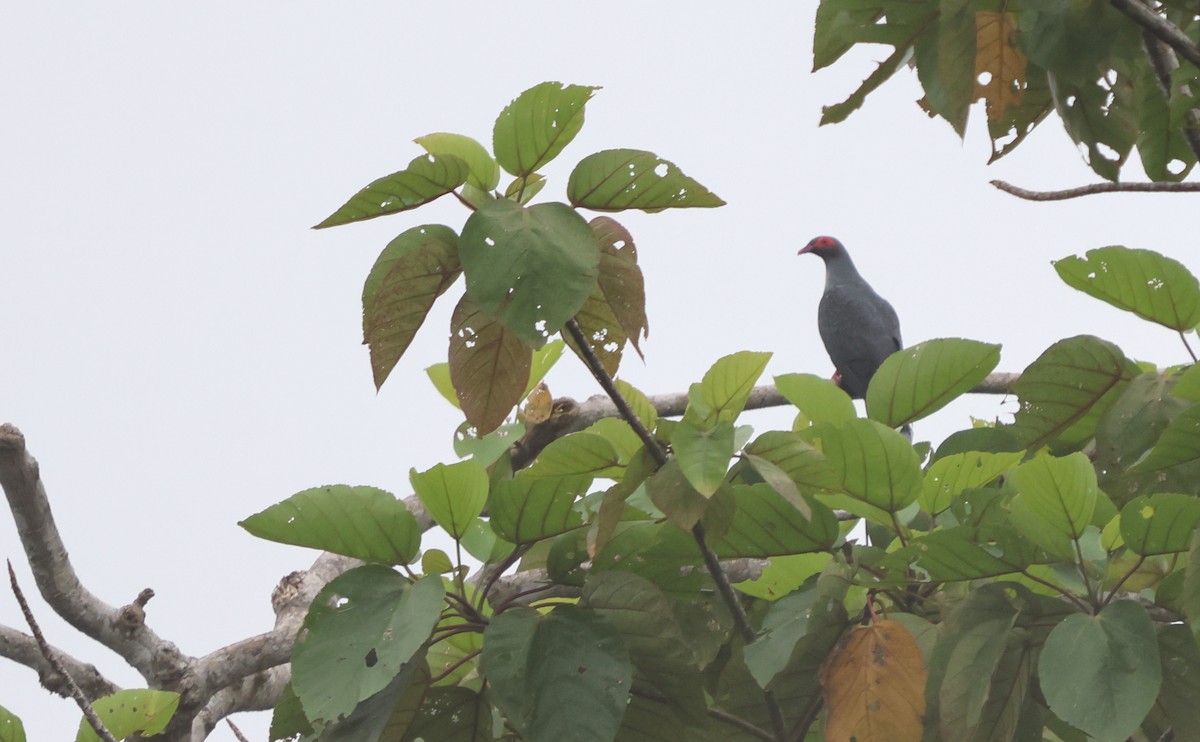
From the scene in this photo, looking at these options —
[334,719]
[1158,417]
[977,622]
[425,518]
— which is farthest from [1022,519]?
[425,518]

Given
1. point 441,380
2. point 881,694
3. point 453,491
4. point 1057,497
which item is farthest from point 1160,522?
point 441,380

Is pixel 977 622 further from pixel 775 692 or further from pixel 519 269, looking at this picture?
pixel 519 269

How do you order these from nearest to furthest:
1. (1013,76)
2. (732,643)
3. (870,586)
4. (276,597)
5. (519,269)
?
(519,269) → (1013,76) → (870,586) → (732,643) → (276,597)

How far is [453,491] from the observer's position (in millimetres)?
1368

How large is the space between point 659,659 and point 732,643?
0.25m

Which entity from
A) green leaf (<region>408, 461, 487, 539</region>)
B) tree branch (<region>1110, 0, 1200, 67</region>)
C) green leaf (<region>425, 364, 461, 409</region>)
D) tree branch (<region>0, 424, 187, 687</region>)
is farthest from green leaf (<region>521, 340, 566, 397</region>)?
tree branch (<region>0, 424, 187, 687</region>)

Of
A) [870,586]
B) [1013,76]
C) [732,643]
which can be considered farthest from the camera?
[732,643]

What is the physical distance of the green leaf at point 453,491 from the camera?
4.44ft

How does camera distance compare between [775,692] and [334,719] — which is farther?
[775,692]

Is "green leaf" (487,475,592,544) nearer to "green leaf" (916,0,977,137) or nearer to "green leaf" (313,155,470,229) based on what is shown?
"green leaf" (313,155,470,229)

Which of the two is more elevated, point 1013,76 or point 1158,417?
point 1013,76

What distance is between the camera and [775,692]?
1.45m

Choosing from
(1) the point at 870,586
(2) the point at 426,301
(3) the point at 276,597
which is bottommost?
(3) the point at 276,597

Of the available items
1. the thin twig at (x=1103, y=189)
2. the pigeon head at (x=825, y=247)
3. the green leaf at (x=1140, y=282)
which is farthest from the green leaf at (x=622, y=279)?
the pigeon head at (x=825, y=247)
